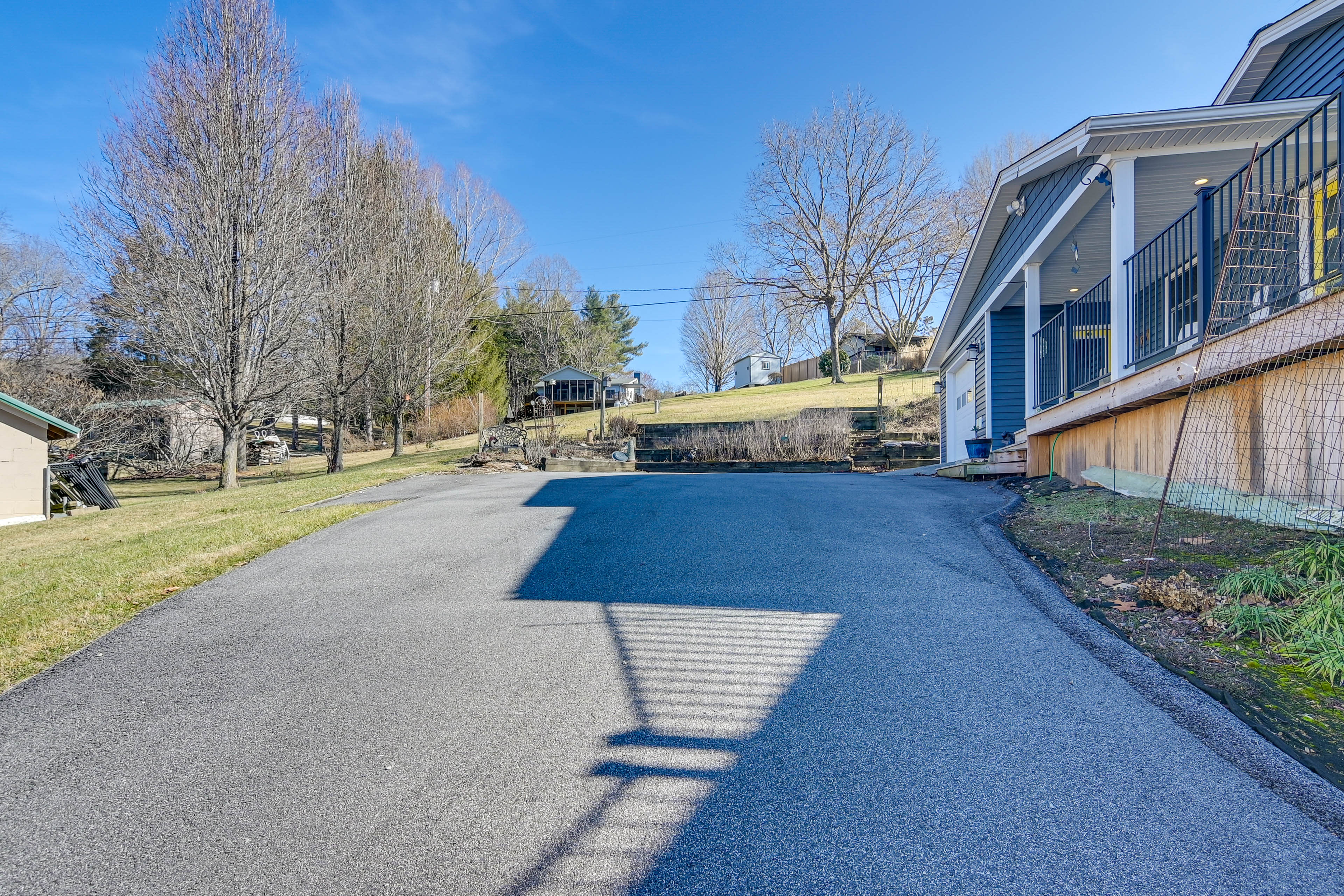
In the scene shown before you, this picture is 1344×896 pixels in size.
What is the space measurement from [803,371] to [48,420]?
39.9 meters

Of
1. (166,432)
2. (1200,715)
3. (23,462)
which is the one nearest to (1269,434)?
(1200,715)

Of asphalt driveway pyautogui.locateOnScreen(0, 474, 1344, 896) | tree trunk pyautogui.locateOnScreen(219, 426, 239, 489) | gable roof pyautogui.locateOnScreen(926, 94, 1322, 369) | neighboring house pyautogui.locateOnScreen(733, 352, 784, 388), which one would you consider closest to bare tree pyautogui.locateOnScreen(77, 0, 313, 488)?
tree trunk pyautogui.locateOnScreen(219, 426, 239, 489)

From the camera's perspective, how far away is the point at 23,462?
40.6 feet

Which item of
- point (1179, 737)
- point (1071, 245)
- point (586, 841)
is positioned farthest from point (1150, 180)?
point (586, 841)

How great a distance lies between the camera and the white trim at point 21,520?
465 inches

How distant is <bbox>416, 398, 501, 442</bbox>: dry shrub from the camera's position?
25531mm

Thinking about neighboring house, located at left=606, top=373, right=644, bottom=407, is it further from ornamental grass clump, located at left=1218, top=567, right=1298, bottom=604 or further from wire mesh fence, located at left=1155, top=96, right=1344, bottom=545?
ornamental grass clump, located at left=1218, top=567, right=1298, bottom=604

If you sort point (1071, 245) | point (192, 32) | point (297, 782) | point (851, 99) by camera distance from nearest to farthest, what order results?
point (297, 782), point (1071, 245), point (192, 32), point (851, 99)

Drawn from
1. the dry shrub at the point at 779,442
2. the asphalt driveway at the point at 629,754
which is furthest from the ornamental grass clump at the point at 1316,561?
the dry shrub at the point at 779,442

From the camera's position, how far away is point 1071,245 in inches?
369

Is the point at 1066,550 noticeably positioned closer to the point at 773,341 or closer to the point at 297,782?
the point at 297,782

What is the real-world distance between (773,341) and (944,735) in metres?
53.0

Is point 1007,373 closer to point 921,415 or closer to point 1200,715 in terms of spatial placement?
point 921,415

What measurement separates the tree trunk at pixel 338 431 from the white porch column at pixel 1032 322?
673 inches
